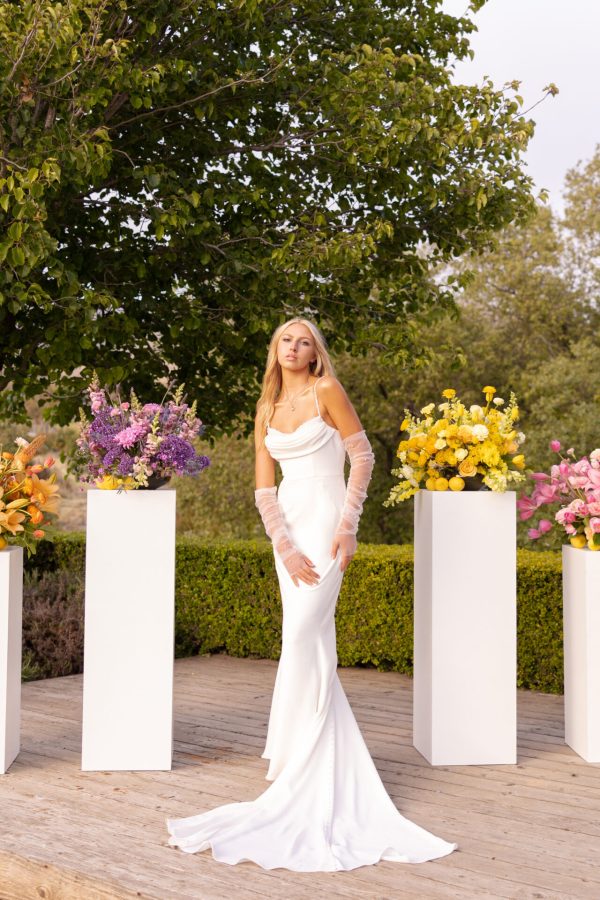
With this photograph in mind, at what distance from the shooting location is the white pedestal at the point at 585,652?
186 inches

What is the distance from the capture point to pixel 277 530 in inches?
167

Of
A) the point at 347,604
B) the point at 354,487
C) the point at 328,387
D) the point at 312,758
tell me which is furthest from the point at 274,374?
the point at 347,604

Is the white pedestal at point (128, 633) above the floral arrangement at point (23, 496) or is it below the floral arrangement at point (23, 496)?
below

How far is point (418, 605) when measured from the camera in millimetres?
5055

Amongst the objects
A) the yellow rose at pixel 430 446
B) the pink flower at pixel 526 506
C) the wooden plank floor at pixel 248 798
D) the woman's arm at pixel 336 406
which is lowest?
the wooden plank floor at pixel 248 798

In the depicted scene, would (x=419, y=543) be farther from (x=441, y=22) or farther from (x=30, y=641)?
(x=441, y=22)

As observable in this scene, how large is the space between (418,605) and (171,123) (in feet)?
16.2

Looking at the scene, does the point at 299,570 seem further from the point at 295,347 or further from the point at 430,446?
the point at 430,446

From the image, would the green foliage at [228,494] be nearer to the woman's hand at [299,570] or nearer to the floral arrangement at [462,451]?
the floral arrangement at [462,451]

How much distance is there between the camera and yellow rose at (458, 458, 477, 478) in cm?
479

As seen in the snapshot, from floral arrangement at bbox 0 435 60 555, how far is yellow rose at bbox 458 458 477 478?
6.85 feet

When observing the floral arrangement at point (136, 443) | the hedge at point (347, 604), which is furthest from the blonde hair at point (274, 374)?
the hedge at point (347, 604)

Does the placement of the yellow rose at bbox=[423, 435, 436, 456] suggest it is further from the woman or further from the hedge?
the hedge

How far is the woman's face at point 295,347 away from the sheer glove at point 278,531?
601mm
